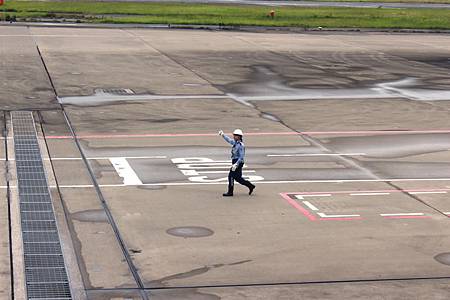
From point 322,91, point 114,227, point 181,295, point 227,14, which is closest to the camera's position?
point 181,295

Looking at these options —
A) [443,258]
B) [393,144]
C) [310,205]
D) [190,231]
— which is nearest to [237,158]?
[310,205]

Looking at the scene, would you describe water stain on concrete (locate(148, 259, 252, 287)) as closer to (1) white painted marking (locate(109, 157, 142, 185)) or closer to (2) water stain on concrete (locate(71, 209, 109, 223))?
(2) water stain on concrete (locate(71, 209, 109, 223))

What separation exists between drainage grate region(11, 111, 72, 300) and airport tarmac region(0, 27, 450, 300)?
0.83 feet

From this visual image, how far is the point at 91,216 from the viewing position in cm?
2159

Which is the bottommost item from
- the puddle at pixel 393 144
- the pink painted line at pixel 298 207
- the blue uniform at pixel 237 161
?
the puddle at pixel 393 144

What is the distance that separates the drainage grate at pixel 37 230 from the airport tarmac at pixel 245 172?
0.83ft

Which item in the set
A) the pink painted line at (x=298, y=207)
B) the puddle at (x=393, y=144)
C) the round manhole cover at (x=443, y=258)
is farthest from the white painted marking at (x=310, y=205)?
A: the puddle at (x=393, y=144)

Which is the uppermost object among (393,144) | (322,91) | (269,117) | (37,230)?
(37,230)

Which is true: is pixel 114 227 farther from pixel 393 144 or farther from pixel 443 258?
pixel 393 144

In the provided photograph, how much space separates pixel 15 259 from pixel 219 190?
280 inches

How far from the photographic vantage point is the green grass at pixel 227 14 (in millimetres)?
76000

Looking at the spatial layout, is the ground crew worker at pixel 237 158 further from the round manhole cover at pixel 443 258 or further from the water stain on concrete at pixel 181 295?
the water stain on concrete at pixel 181 295

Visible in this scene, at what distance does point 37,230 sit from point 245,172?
7522 mm

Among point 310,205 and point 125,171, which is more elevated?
point 310,205
